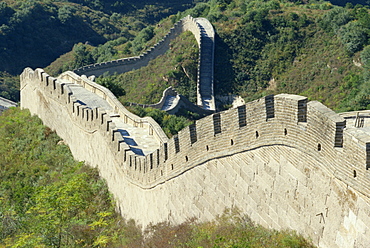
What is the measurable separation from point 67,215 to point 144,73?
38.8m

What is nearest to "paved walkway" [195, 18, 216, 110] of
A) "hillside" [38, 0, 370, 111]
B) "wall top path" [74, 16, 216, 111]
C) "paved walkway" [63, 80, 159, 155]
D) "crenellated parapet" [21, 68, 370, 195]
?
"wall top path" [74, 16, 216, 111]

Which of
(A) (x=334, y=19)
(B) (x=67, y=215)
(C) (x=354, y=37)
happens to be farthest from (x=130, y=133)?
(A) (x=334, y=19)

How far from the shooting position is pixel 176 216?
1432 centimetres

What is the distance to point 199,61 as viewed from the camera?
5509cm

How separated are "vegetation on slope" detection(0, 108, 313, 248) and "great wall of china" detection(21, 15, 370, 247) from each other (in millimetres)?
369

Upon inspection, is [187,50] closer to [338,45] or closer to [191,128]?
[338,45]

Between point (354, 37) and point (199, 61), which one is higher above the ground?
point (354, 37)

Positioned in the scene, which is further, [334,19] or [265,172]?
[334,19]

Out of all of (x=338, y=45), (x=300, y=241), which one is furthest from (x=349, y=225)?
(x=338, y=45)

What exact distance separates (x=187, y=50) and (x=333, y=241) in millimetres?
48651

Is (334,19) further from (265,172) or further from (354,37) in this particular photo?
(265,172)

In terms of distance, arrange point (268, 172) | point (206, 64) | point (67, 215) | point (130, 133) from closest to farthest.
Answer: point (268, 172), point (67, 215), point (130, 133), point (206, 64)

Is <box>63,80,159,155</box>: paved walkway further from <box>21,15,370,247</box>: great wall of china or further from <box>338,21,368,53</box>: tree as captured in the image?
<box>338,21,368,53</box>: tree

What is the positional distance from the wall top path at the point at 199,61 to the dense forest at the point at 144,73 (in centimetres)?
75
